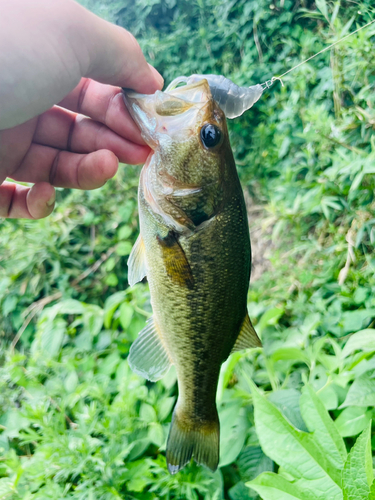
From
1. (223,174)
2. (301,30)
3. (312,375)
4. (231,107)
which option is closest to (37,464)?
(312,375)

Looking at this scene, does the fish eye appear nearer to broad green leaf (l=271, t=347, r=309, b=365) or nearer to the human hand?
the human hand

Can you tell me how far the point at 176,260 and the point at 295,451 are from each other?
679 millimetres

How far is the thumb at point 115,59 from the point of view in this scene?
1063mm

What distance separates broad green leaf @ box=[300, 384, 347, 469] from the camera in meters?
1.01

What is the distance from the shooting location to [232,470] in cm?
157

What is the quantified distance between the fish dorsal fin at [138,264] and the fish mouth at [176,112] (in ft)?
1.15

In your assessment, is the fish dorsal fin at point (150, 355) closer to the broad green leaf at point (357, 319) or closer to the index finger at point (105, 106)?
the index finger at point (105, 106)

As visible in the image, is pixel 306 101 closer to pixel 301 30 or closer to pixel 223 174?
pixel 301 30

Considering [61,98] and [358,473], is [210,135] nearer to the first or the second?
[61,98]

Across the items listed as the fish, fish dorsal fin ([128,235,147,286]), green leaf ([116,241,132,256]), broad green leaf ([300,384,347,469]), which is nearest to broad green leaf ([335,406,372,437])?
broad green leaf ([300,384,347,469])

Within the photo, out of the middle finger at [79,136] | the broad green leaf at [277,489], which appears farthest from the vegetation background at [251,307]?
the middle finger at [79,136]

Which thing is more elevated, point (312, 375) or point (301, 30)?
point (301, 30)

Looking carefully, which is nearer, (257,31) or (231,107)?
(231,107)

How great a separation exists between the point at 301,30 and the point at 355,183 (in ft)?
6.47
